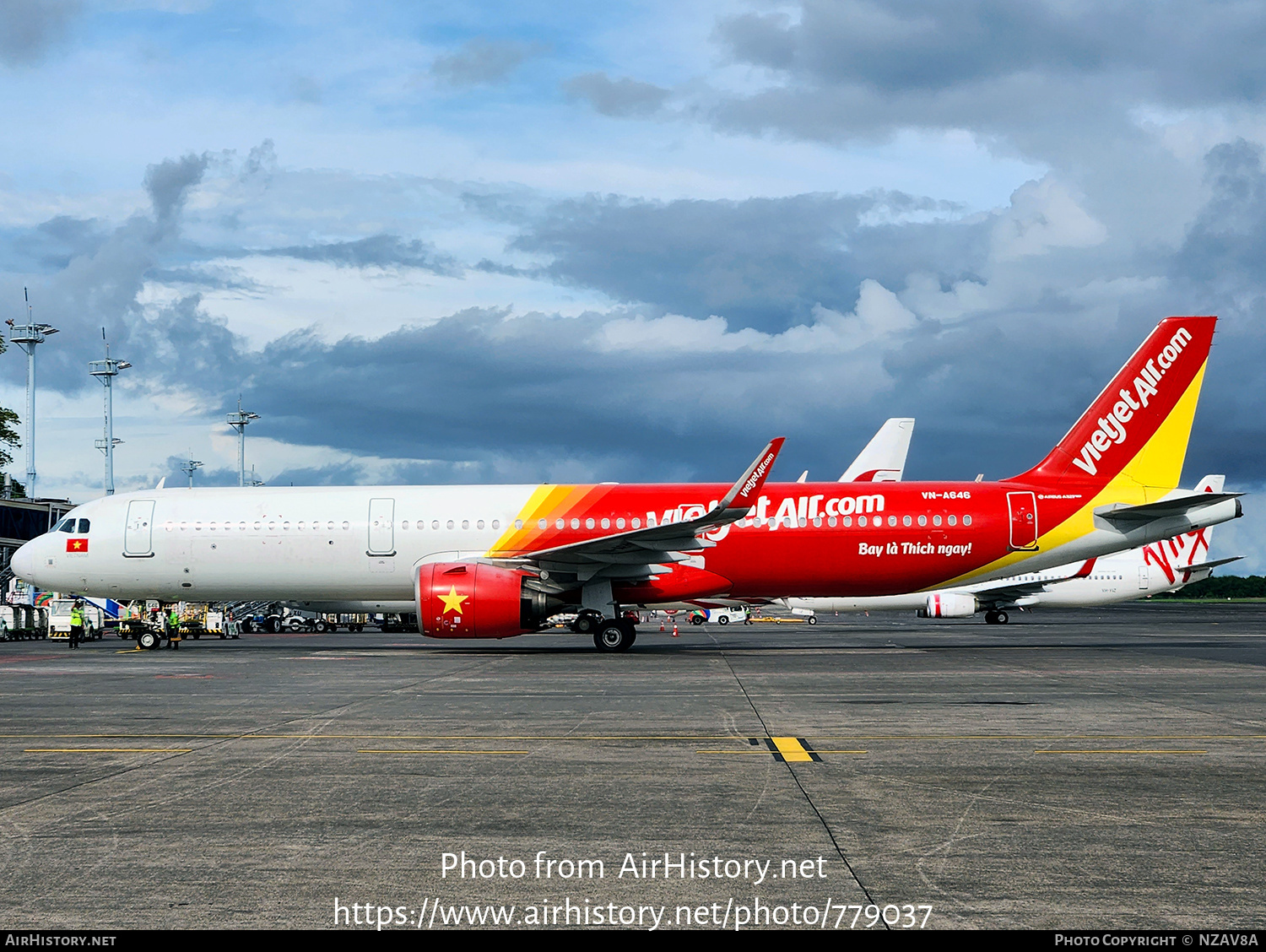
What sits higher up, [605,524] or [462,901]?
[605,524]

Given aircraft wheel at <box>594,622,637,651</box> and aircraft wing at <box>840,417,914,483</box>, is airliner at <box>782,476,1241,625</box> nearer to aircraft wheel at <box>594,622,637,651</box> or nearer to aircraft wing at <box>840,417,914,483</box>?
aircraft wing at <box>840,417,914,483</box>

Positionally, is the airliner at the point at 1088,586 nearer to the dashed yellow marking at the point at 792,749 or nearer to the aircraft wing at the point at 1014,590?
the aircraft wing at the point at 1014,590

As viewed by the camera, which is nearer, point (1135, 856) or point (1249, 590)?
point (1135, 856)

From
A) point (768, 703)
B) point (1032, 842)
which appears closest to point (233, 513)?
point (768, 703)

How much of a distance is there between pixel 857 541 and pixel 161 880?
22.1m

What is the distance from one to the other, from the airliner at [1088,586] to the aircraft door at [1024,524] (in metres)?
24.6

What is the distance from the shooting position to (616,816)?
22.8 ft

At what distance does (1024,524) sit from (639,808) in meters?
21.3

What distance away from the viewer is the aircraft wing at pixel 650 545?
2361 centimetres

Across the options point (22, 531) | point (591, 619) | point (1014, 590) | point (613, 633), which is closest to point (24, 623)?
point (22, 531)

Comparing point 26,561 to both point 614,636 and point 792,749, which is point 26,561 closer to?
point 614,636

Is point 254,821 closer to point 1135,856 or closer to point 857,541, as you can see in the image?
point 1135,856

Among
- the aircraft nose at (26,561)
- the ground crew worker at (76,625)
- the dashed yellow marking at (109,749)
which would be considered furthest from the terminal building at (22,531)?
the dashed yellow marking at (109,749)

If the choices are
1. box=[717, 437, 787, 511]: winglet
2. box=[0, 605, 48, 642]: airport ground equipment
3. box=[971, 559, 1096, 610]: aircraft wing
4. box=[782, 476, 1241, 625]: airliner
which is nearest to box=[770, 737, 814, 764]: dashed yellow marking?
box=[717, 437, 787, 511]: winglet
